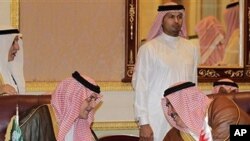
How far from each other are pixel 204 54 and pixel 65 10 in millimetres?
1436

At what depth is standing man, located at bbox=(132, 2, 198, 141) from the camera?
466cm

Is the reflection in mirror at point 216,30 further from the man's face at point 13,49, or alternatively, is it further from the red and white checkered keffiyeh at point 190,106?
the red and white checkered keffiyeh at point 190,106

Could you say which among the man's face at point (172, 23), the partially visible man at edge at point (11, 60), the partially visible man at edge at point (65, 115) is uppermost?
the man's face at point (172, 23)

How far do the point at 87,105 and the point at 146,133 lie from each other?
88 centimetres

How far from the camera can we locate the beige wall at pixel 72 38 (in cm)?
539

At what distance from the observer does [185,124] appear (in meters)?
3.38

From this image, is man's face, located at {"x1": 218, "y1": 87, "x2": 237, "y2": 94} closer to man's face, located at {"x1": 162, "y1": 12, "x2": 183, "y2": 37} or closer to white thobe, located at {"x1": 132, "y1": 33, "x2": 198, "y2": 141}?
white thobe, located at {"x1": 132, "y1": 33, "x2": 198, "y2": 141}

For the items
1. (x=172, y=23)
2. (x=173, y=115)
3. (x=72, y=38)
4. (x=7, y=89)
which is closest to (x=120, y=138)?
(x=72, y=38)

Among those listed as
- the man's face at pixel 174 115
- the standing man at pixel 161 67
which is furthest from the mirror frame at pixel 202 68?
the man's face at pixel 174 115

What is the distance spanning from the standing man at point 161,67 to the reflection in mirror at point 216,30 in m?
0.90

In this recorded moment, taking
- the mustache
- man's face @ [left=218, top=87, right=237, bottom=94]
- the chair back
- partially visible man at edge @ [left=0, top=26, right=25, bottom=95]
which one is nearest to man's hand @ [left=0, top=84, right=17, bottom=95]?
partially visible man at edge @ [left=0, top=26, right=25, bottom=95]

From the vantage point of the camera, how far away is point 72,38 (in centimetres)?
548

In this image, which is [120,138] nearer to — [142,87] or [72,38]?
[142,87]

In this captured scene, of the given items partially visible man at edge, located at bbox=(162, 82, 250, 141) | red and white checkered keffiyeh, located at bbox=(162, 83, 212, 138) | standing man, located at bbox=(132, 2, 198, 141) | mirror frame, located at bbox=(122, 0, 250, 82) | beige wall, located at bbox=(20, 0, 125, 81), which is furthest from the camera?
mirror frame, located at bbox=(122, 0, 250, 82)
